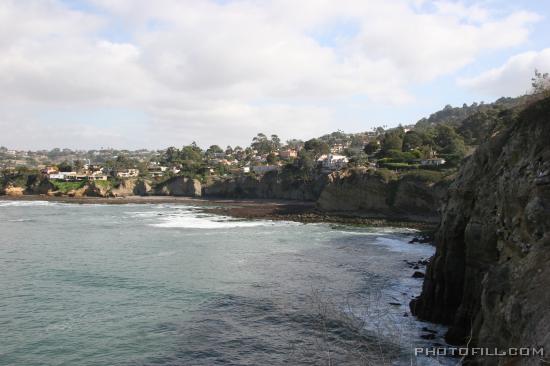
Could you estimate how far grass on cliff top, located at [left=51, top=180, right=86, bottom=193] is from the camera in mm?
113562

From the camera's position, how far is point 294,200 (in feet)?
328

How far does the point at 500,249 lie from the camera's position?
17.5m

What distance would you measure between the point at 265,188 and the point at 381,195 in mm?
42133

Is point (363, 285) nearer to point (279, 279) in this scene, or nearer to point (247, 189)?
point (279, 279)

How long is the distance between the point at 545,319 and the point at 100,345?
1667cm

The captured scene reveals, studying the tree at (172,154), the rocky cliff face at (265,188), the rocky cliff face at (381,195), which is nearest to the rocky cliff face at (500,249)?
the rocky cliff face at (381,195)

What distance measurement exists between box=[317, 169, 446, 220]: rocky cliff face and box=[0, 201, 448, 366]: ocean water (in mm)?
17123

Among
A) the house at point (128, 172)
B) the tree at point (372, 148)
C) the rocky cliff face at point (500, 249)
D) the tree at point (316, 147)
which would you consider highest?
the tree at point (316, 147)

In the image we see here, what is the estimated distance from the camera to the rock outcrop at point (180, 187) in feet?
373

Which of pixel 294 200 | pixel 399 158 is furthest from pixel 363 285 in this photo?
pixel 294 200

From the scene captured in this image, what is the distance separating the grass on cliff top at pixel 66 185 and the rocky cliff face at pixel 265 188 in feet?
106

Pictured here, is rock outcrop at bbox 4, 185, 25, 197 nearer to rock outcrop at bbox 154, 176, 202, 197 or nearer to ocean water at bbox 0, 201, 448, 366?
rock outcrop at bbox 154, 176, 202, 197

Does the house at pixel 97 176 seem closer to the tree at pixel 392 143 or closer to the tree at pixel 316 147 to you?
the tree at pixel 316 147

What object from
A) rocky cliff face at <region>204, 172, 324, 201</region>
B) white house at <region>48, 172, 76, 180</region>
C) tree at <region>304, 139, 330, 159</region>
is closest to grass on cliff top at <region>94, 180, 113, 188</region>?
white house at <region>48, 172, 76, 180</region>
